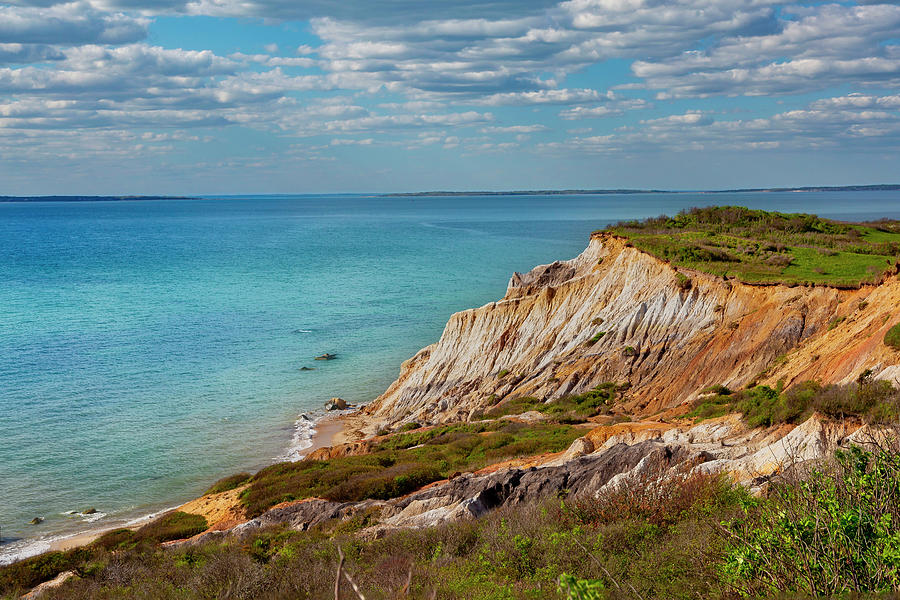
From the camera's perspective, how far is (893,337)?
1844cm

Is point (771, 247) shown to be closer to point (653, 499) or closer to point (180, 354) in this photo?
point (653, 499)

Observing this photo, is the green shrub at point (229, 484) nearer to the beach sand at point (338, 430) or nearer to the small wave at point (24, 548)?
the small wave at point (24, 548)

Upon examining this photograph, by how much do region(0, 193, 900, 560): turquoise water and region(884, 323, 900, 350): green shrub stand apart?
2548 cm

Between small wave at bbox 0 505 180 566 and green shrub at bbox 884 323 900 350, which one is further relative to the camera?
small wave at bbox 0 505 180 566

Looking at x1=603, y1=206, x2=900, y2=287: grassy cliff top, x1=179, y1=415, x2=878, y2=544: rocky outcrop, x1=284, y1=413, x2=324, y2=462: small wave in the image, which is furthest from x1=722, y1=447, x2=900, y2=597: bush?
x1=284, y1=413, x2=324, y2=462: small wave

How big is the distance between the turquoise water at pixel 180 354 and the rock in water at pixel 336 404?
1217mm

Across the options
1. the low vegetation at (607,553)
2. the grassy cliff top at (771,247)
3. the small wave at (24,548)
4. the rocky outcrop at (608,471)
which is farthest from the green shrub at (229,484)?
the grassy cliff top at (771,247)

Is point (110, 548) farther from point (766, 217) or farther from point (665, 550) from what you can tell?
point (766, 217)

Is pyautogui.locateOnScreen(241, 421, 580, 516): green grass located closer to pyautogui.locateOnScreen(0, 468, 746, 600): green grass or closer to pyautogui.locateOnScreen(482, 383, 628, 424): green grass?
pyautogui.locateOnScreen(482, 383, 628, 424): green grass

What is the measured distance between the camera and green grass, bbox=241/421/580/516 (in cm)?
1984

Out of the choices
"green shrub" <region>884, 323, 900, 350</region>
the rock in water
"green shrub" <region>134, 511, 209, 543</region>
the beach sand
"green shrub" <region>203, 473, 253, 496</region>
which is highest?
"green shrub" <region>884, 323, 900, 350</region>

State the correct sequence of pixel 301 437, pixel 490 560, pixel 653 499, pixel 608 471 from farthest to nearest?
pixel 301 437, pixel 608 471, pixel 653 499, pixel 490 560

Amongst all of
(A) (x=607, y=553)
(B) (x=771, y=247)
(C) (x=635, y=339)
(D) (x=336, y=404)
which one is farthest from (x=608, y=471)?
(D) (x=336, y=404)

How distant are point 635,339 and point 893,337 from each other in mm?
12958
